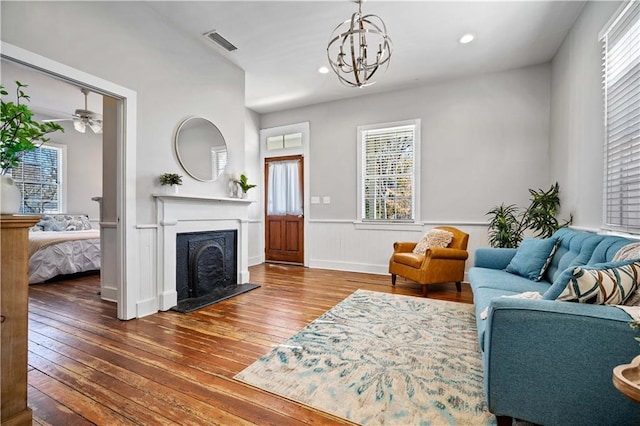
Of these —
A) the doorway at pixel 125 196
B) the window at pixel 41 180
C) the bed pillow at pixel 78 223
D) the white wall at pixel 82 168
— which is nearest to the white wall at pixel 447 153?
the doorway at pixel 125 196

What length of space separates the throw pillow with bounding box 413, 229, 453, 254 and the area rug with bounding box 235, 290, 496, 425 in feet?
3.98

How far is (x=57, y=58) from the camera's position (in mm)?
2205

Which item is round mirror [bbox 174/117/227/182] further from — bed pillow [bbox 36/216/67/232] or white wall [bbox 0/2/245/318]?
→ bed pillow [bbox 36/216/67/232]

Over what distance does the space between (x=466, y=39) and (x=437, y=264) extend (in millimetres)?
2645

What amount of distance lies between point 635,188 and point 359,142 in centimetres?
345

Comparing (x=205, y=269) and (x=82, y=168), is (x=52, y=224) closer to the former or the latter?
(x=82, y=168)

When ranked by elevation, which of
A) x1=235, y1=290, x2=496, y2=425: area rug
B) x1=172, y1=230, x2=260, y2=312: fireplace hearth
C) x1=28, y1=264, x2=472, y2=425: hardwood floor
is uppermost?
x1=172, y1=230, x2=260, y2=312: fireplace hearth

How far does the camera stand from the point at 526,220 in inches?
147

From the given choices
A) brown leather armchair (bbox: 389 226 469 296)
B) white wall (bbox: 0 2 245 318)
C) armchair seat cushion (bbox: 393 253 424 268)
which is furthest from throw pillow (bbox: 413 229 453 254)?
white wall (bbox: 0 2 245 318)

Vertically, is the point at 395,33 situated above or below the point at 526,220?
above

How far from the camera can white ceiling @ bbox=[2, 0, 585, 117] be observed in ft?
9.15

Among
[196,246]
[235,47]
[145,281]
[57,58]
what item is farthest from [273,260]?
[57,58]

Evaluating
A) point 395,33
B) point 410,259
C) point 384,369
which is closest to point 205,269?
point 384,369

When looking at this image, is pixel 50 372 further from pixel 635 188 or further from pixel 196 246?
pixel 635 188
